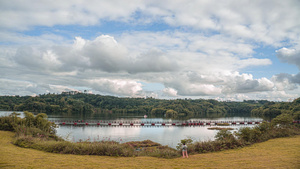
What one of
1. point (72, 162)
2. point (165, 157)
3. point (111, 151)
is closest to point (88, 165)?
point (72, 162)

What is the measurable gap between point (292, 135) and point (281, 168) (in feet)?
58.2

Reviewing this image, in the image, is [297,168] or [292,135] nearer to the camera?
[297,168]

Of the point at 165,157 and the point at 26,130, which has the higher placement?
the point at 26,130

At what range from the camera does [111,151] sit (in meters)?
16.6

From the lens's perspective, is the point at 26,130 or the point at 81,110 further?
the point at 81,110

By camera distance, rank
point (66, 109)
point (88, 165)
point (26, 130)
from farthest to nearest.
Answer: point (66, 109) → point (26, 130) → point (88, 165)

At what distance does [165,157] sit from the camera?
653 inches

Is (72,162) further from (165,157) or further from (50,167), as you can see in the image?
(165,157)

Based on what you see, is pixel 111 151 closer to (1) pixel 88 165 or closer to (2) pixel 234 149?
(1) pixel 88 165

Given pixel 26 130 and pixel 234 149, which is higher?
pixel 26 130

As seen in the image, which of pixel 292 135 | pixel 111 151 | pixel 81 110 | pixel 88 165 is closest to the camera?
pixel 88 165

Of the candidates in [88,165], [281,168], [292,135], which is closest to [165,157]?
[88,165]

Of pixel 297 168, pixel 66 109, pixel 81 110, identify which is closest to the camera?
pixel 297 168

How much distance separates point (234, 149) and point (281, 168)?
26.6 feet
